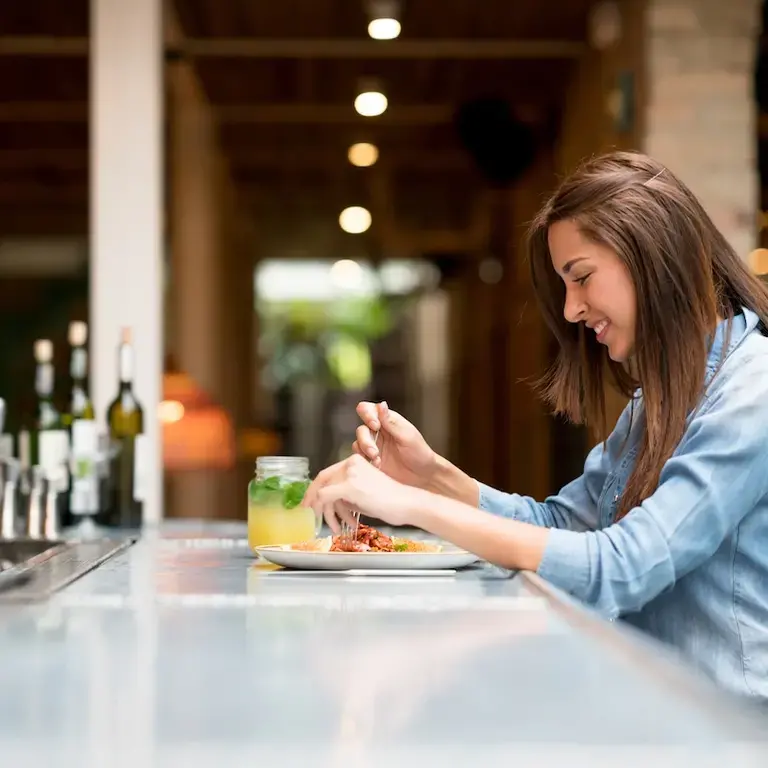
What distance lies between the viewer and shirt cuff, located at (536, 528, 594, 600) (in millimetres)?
1289

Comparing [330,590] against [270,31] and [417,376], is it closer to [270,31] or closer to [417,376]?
[270,31]

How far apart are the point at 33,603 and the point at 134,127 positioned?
7.88 feet

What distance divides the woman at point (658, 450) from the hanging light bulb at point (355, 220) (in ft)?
21.7

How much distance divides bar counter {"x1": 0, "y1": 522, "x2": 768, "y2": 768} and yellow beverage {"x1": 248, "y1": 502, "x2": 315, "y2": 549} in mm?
445

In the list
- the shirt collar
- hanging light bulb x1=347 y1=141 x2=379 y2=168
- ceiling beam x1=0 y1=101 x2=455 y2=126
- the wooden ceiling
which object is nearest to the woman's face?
the shirt collar

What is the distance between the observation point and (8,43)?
17.7 ft

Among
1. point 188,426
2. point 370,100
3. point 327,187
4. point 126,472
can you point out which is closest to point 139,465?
point 126,472

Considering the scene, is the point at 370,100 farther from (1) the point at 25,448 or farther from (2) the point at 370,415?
(2) the point at 370,415

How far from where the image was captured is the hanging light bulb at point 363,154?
24.6 ft

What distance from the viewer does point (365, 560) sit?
1457mm

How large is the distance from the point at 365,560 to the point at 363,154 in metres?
6.42

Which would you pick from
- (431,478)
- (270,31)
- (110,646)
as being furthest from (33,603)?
(270,31)

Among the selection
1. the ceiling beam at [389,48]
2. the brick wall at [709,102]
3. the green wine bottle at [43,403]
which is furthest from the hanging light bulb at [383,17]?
the green wine bottle at [43,403]

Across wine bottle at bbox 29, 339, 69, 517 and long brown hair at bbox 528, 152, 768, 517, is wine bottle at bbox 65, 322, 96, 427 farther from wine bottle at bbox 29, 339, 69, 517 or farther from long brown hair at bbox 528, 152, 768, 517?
long brown hair at bbox 528, 152, 768, 517
